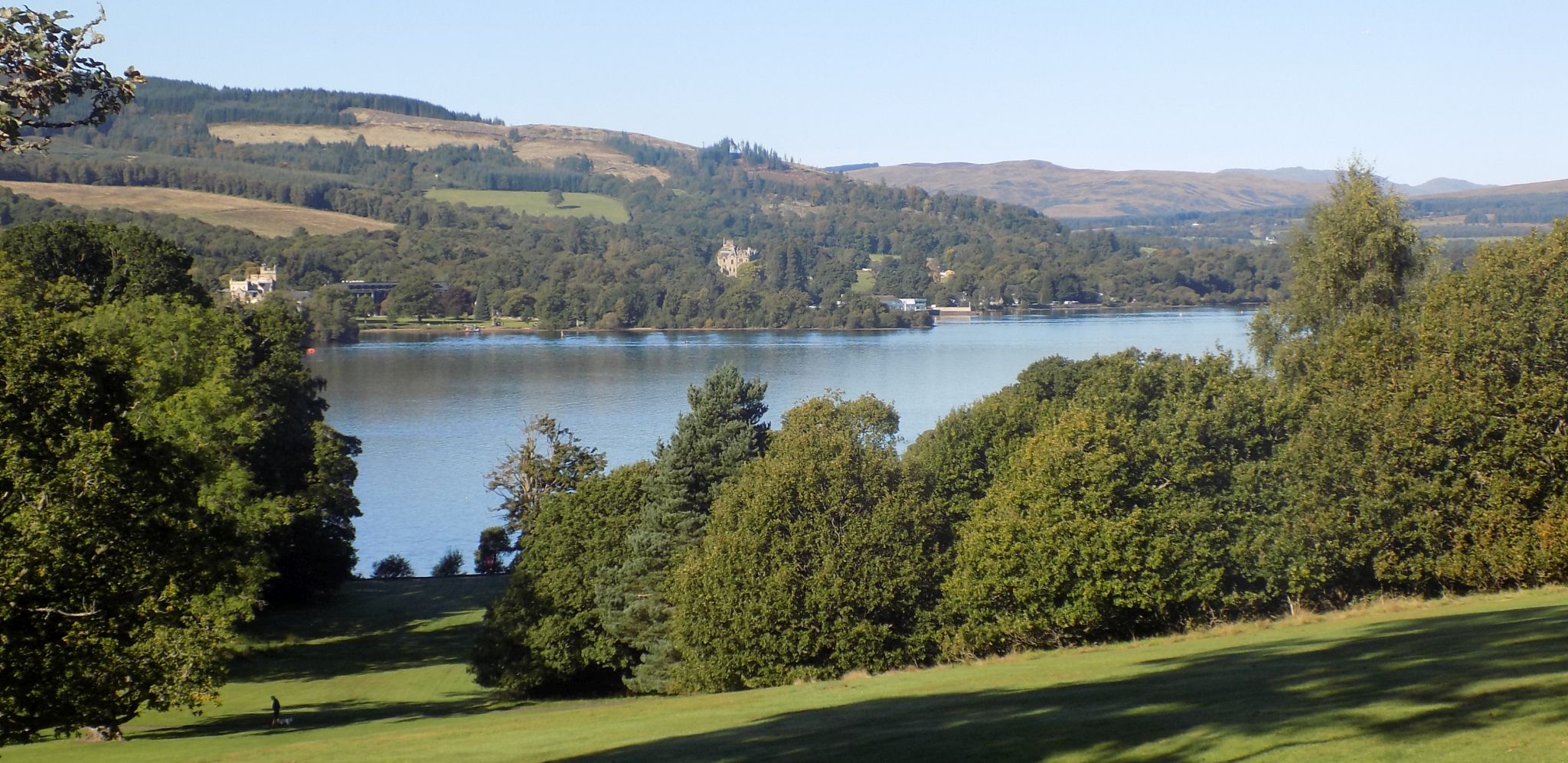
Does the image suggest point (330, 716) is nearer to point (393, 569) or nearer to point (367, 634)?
point (367, 634)

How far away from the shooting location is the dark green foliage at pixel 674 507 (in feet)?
81.3

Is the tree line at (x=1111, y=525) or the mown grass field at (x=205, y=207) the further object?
the mown grass field at (x=205, y=207)

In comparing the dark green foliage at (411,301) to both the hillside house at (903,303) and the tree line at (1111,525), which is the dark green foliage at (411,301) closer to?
the hillside house at (903,303)

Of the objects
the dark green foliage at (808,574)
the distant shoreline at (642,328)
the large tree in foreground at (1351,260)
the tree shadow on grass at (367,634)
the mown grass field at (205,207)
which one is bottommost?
the tree shadow on grass at (367,634)

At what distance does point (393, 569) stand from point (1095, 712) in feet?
116

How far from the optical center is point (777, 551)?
22.7 meters

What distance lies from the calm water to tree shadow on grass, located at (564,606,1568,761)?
1385 inches

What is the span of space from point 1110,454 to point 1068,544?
2.46 metres

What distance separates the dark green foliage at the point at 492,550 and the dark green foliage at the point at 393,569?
2.35 meters

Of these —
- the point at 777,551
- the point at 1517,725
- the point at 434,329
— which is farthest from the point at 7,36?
the point at 434,329

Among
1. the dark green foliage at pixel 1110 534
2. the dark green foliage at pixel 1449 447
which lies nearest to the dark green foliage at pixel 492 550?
the dark green foliage at pixel 1110 534

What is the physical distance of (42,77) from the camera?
8.66 metres

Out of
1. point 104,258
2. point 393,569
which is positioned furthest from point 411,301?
point 104,258

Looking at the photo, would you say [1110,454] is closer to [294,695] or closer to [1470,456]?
[1470,456]
